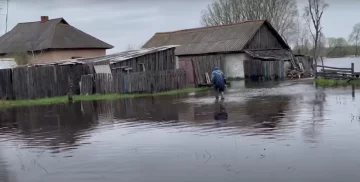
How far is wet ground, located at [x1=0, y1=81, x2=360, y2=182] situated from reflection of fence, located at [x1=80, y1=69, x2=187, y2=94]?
9455mm

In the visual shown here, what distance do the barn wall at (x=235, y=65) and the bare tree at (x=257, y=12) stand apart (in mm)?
19934

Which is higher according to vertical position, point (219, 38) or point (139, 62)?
point (219, 38)

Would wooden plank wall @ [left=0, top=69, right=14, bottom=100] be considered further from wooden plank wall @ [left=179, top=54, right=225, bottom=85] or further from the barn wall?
the barn wall

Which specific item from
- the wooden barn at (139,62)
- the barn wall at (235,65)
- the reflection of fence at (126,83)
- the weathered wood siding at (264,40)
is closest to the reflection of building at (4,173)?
the reflection of fence at (126,83)

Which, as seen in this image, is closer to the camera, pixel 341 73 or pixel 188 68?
pixel 341 73

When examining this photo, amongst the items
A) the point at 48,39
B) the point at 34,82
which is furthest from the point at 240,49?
the point at 34,82

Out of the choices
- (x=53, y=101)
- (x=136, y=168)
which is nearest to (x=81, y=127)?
(x=136, y=168)

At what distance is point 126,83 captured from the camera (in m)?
27.5

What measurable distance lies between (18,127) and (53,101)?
10007 mm

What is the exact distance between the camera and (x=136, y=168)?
8.56 metres

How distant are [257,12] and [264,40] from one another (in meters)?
16.9

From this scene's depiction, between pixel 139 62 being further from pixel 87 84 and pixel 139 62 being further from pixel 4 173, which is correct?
pixel 4 173

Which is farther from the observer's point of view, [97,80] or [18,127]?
[97,80]

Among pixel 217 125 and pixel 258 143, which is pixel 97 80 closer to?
pixel 217 125
